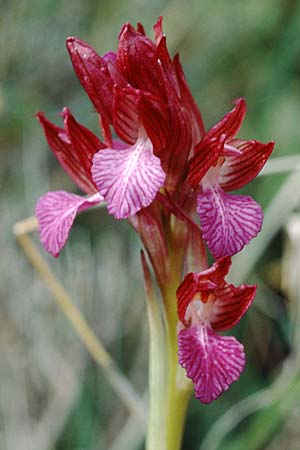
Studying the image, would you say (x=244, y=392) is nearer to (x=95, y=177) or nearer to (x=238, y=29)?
(x=95, y=177)

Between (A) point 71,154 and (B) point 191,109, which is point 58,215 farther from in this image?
(B) point 191,109

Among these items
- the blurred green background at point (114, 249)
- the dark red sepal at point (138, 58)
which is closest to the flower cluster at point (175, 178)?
the dark red sepal at point (138, 58)

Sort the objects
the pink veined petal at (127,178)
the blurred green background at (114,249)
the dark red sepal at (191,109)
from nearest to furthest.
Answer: the pink veined petal at (127,178) < the dark red sepal at (191,109) < the blurred green background at (114,249)

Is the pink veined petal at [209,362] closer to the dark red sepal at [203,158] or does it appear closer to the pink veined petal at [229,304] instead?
the pink veined petal at [229,304]

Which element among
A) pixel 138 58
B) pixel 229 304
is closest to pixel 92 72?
pixel 138 58

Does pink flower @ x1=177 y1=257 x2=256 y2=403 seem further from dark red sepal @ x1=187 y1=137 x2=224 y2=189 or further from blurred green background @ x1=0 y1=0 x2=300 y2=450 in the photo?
blurred green background @ x1=0 y1=0 x2=300 y2=450

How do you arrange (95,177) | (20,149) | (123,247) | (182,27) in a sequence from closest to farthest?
(95,177) → (123,247) → (20,149) → (182,27)

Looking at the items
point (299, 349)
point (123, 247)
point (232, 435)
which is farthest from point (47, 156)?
point (299, 349)

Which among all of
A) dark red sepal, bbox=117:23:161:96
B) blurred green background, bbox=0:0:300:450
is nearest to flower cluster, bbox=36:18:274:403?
dark red sepal, bbox=117:23:161:96
